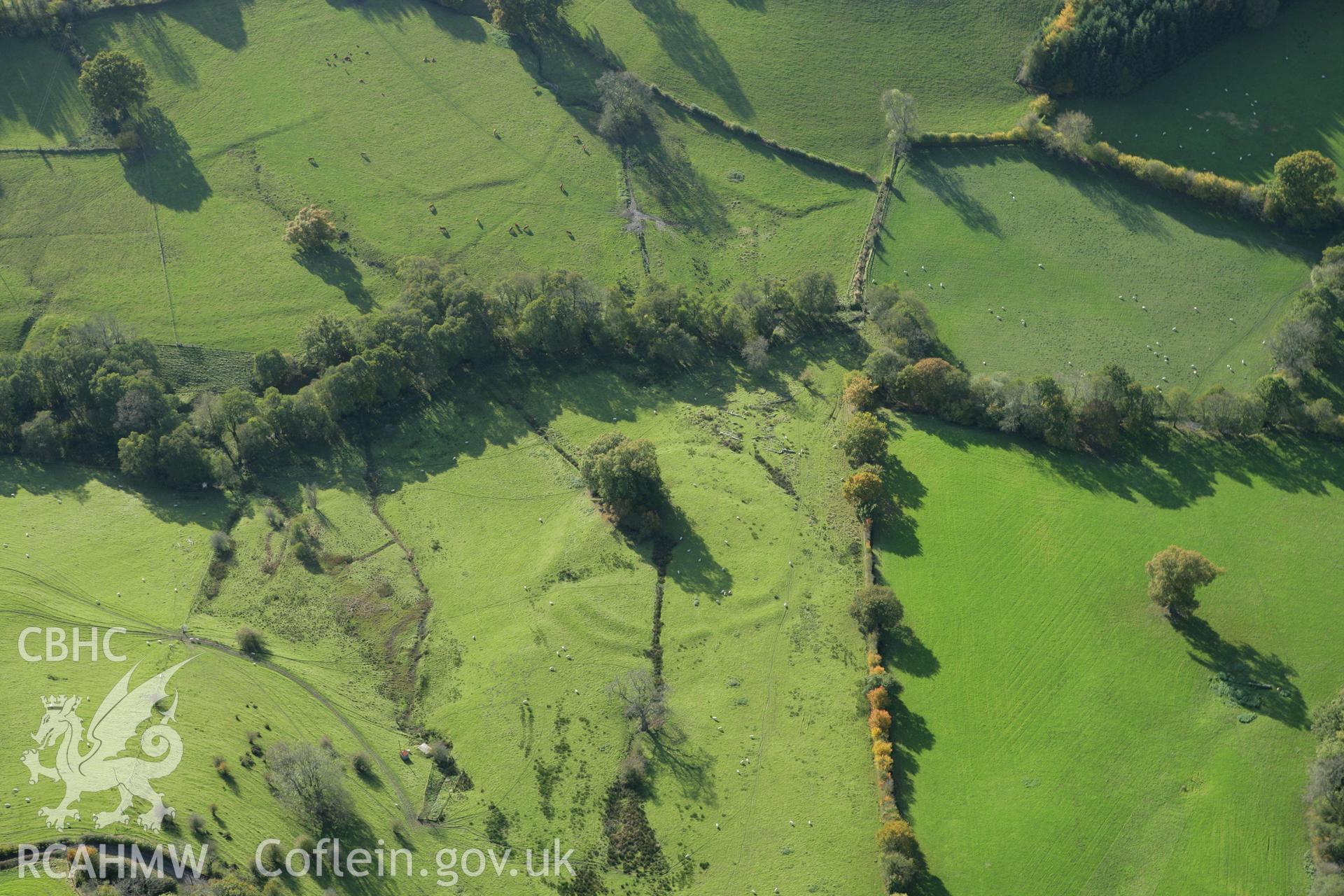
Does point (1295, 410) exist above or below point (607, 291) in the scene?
above

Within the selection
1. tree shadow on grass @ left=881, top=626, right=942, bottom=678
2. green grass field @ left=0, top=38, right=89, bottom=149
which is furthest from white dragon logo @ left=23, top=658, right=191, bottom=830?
green grass field @ left=0, top=38, right=89, bottom=149

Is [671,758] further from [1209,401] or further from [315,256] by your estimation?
[315,256]

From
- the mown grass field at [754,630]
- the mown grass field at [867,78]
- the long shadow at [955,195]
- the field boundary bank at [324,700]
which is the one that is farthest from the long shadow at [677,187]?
the field boundary bank at [324,700]

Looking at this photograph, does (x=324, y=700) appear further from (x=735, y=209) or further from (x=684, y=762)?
(x=735, y=209)

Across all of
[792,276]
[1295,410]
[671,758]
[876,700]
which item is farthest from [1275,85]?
[671,758]

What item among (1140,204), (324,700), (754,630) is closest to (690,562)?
(754,630)

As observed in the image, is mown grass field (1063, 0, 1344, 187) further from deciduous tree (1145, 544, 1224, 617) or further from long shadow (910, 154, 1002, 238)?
deciduous tree (1145, 544, 1224, 617)
